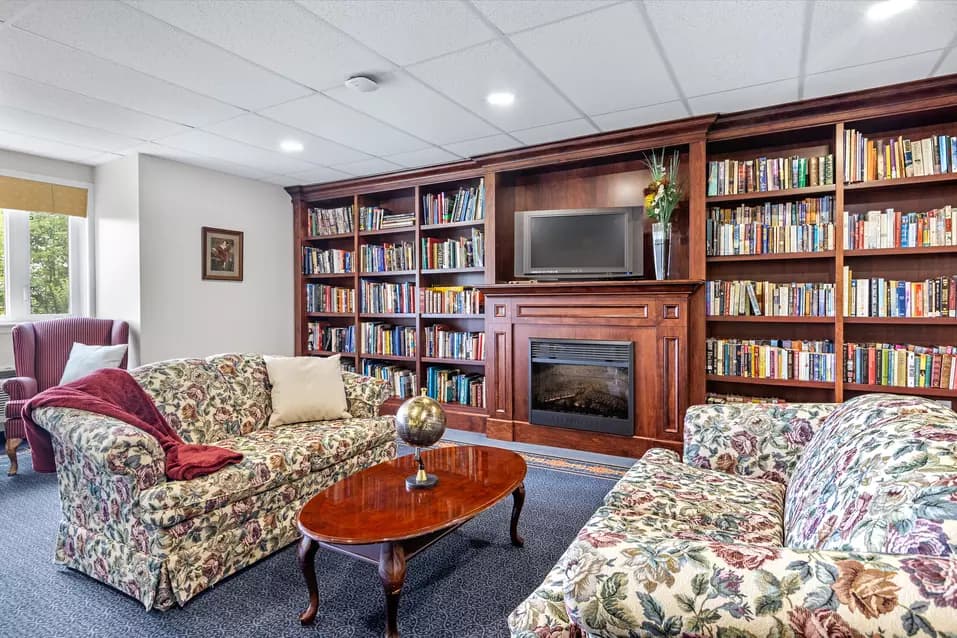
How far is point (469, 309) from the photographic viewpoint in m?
4.60

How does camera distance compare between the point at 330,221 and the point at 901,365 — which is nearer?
the point at 901,365

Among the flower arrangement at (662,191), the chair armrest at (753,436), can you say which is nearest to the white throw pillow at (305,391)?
the chair armrest at (753,436)

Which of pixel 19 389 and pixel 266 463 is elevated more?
pixel 19 389

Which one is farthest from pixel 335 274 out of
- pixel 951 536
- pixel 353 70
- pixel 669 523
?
pixel 951 536

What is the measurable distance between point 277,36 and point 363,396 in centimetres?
202

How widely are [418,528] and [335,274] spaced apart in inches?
159

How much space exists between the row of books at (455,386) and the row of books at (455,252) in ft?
3.25

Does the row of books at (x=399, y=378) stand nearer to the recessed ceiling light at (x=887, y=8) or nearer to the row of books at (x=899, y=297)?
the row of books at (x=899, y=297)

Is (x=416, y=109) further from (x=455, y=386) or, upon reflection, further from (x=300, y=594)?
(x=300, y=594)

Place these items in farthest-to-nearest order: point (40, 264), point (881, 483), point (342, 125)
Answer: point (40, 264), point (342, 125), point (881, 483)

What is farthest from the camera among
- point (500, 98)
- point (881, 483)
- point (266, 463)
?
point (500, 98)

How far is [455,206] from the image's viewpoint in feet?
15.2

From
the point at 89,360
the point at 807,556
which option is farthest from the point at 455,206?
the point at 807,556

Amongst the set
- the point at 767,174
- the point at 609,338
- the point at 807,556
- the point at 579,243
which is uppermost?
the point at 767,174
